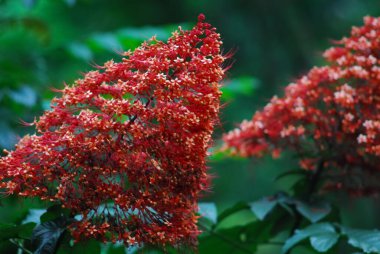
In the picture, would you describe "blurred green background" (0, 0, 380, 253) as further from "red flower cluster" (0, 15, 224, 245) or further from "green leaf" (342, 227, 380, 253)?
"red flower cluster" (0, 15, 224, 245)

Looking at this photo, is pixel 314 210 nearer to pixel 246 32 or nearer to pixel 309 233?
pixel 309 233

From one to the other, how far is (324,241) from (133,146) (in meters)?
1.14

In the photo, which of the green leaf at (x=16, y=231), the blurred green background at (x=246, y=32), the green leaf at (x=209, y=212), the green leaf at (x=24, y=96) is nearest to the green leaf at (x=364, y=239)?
the green leaf at (x=209, y=212)

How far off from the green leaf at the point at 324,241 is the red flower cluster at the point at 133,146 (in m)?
0.72

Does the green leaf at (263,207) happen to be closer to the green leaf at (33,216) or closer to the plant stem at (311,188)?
the plant stem at (311,188)

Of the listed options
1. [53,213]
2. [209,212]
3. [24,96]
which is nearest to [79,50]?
[24,96]

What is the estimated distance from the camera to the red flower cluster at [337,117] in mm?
3145

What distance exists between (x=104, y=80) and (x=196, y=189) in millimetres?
570

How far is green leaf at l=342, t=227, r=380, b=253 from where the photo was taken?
8.96 ft

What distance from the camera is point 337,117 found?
323cm

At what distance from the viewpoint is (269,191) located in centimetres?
958

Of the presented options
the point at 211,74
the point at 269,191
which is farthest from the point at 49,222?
the point at 269,191

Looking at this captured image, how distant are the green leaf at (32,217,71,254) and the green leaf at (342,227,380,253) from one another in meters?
1.41

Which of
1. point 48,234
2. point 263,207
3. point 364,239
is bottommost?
point 48,234
